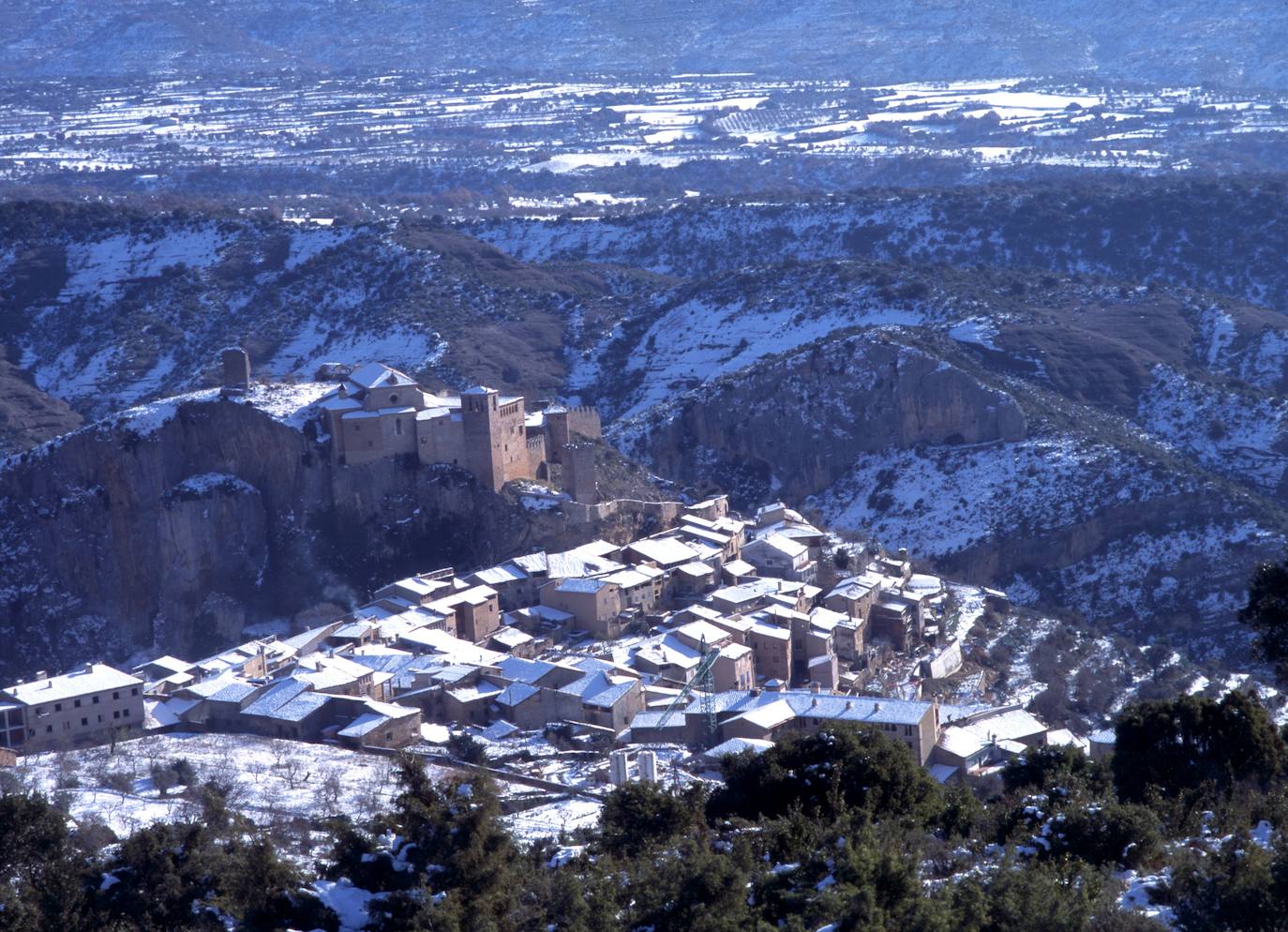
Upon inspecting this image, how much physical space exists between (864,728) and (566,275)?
185 feet

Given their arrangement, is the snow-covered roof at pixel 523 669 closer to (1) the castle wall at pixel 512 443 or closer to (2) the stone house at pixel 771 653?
(2) the stone house at pixel 771 653

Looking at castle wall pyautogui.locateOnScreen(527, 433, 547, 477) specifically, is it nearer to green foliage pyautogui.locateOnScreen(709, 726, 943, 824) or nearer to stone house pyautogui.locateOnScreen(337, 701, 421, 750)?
stone house pyautogui.locateOnScreen(337, 701, 421, 750)

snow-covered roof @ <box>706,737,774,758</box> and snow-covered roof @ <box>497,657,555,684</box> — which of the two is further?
snow-covered roof @ <box>497,657,555,684</box>

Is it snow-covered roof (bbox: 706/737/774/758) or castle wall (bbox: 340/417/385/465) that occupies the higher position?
castle wall (bbox: 340/417/385/465)

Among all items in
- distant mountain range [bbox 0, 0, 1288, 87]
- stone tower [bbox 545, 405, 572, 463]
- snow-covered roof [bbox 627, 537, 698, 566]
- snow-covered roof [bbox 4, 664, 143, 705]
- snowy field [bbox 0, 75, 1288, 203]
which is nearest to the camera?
snow-covered roof [bbox 4, 664, 143, 705]

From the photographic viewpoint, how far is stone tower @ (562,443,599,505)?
4947 cm

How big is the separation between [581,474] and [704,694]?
10.8 m

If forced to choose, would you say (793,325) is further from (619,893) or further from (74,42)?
(74,42)

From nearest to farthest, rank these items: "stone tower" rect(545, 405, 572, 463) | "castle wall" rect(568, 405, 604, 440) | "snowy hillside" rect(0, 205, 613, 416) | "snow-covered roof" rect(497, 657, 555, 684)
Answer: "snow-covered roof" rect(497, 657, 555, 684), "stone tower" rect(545, 405, 572, 463), "castle wall" rect(568, 405, 604, 440), "snowy hillside" rect(0, 205, 613, 416)

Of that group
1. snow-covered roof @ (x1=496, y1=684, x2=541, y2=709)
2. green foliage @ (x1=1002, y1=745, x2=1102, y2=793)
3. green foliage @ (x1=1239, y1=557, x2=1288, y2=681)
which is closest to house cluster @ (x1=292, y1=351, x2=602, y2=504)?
snow-covered roof @ (x1=496, y1=684, x2=541, y2=709)

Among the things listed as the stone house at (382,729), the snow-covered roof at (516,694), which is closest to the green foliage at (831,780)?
the stone house at (382,729)

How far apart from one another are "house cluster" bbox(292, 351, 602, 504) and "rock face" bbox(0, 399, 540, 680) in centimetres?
39

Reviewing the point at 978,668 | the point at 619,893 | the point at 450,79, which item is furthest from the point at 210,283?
the point at 450,79

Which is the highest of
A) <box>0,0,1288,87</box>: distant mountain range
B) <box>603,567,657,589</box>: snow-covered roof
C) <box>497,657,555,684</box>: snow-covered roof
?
<box>0,0,1288,87</box>: distant mountain range
